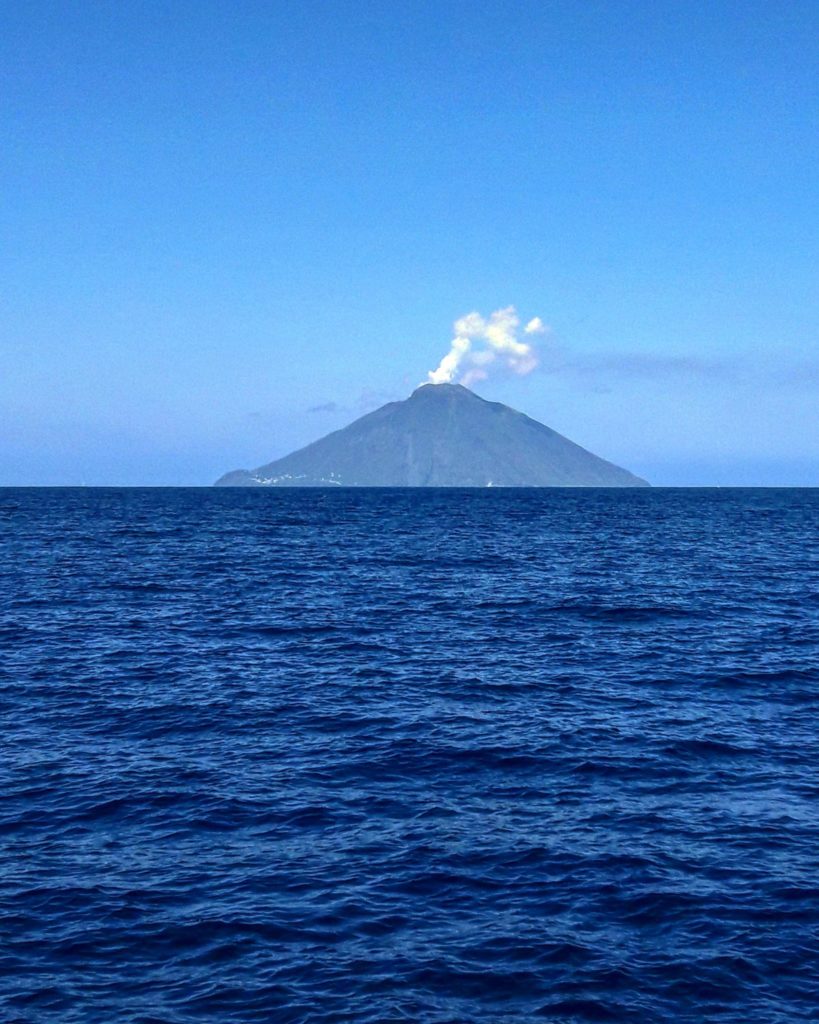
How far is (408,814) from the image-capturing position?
2388 cm

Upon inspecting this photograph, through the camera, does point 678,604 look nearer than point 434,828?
No

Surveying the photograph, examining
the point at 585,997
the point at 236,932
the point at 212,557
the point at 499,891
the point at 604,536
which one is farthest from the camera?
the point at 604,536

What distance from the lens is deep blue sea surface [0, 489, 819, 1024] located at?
16.4 metres

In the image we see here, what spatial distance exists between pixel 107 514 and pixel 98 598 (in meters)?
110

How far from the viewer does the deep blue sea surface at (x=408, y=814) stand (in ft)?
53.8

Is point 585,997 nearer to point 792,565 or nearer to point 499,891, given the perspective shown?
point 499,891

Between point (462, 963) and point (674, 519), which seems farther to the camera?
point (674, 519)

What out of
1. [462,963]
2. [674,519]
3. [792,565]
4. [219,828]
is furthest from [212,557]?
[674,519]

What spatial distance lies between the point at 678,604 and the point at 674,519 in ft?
345

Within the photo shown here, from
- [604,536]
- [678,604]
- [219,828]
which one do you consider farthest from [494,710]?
[604,536]

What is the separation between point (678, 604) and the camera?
2328 inches

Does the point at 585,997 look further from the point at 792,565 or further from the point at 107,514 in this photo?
the point at 107,514

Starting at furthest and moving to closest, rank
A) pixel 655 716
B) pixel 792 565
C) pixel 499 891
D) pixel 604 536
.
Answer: pixel 604 536 < pixel 792 565 < pixel 655 716 < pixel 499 891

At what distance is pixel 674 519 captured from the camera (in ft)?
527
